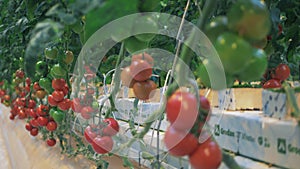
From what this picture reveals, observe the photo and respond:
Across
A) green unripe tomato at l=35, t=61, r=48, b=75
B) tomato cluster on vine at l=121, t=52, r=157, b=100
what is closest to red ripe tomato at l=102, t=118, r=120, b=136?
tomato cluster on vine at l=121, t=52, r=157, b=100

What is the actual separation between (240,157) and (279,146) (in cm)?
12

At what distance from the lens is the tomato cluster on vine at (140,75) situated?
48 cm

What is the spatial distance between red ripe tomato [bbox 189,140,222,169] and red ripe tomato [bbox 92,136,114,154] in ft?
1.07

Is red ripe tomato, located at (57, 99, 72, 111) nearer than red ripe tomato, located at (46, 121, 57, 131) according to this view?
Yes

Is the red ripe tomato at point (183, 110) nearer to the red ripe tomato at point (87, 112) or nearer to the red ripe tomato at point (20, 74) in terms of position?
the red ripe tomato at point (87, 112)

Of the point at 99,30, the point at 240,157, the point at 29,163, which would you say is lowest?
the point at 29,163

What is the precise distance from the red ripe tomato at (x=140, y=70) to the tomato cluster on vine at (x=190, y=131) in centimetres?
16

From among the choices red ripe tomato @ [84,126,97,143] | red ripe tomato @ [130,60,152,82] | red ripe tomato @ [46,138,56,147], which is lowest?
red ripe tomato @ [46,138,56,147]

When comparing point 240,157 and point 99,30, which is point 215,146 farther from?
point 240,157

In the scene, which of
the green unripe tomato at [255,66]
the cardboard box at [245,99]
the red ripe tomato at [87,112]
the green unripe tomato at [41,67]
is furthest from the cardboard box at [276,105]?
the green unripe tomato at [41,67]

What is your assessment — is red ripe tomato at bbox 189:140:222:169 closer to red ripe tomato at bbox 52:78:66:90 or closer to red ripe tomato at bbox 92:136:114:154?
red ripe tomato at bbox 92:136:114:154

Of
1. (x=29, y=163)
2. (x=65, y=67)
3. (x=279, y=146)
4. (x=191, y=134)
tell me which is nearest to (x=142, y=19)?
(x=191, y=134)

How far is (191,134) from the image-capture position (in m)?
0.32

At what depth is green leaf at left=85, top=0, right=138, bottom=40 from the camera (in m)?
0.33
